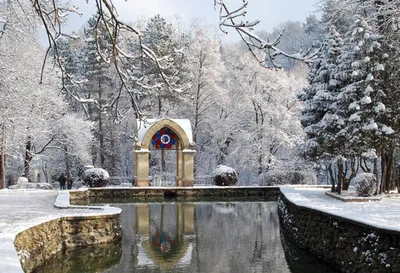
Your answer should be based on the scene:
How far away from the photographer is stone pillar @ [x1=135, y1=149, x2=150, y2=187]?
2684 cm

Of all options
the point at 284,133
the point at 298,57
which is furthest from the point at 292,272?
the point at 284,133

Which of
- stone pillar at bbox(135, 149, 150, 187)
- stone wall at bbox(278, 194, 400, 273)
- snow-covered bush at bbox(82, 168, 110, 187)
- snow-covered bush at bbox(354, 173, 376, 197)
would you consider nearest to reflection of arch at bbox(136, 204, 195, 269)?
stone wall at bbox(278, 194, 400, 273)

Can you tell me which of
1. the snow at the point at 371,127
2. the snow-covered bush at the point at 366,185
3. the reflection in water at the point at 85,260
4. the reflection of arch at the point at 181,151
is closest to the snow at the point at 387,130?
the snow at the point at 371,127

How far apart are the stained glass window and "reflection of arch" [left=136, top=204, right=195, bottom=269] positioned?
706cm

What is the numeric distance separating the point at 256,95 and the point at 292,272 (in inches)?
917

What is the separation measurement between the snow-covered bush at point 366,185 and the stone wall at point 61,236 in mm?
7563

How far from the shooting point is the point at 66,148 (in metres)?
33.0

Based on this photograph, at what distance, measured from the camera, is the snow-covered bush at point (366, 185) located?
15.1 metres

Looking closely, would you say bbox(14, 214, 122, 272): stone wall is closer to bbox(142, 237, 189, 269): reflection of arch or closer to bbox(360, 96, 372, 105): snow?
bbox(142, 237, 189, 269): reflection of arch

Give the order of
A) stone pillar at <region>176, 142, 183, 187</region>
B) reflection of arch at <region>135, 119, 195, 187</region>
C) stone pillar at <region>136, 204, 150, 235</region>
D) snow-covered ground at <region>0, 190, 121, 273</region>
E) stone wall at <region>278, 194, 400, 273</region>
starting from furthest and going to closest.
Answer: stone pillar at <region>176, 142, 183, 187</region>, reflection of arch at <region>135, 119, 195, 187</region>, stone pillar at <region>136, 204, 150, 235</region>, stone wall at <region>278, 194, 400, 273</region>, snow-covered ground at <region>0, 190, 121, 273</region>

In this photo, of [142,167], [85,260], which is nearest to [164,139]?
[142,167]

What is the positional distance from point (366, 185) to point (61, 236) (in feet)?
30.3

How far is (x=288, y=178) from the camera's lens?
94.9ft

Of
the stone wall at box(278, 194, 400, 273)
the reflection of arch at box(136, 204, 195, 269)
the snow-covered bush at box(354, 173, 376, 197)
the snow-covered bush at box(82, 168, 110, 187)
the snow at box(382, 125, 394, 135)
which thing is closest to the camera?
the stone wall at box(278, 194, 400, 273)
